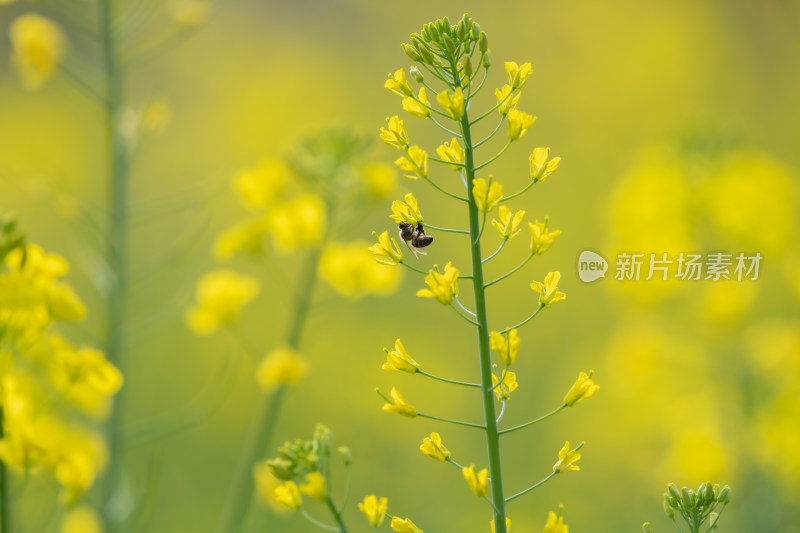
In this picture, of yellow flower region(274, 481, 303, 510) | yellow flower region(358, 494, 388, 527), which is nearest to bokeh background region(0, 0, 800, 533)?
yellow flower region(274, 481, 303, 510)

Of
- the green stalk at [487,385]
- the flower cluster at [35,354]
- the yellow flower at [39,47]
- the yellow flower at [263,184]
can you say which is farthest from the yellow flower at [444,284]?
the yellow flower at [39,47]

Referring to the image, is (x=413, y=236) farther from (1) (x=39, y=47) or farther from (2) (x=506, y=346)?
(1) (x=39, y=47)

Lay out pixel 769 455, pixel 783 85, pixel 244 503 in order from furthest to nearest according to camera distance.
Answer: pixel 783 85 < pixel 769 455 < pixel 244 503

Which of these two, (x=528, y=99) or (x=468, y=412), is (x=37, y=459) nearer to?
(x=468, y=412)

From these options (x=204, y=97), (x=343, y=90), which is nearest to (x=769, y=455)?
(x=343, y=90)

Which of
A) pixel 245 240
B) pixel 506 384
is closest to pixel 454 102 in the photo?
pixel 506 384

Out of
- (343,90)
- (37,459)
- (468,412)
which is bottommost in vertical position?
(468,412)
